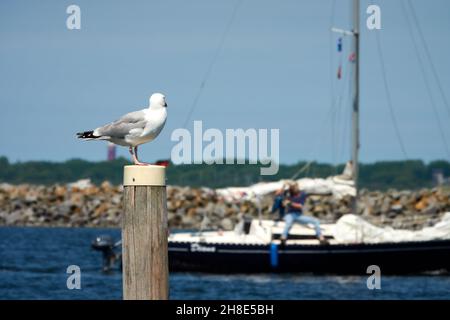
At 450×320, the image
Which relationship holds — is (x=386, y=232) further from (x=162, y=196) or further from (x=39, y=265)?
(x=162, y=196)

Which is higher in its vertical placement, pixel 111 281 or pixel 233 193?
pixel 233 193

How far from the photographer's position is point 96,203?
7694 centimetres

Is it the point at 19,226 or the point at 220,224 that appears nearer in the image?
the point at 220,224

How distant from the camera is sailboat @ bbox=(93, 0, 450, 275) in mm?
34750

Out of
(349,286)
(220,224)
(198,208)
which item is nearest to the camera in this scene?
(349,286)

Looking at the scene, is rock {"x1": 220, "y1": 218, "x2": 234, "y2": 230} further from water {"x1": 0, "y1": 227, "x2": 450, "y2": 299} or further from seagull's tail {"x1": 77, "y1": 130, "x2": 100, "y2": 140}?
seagull's tail {"x1": 77, "y1": 130, "x2": 100, "y2": 140}

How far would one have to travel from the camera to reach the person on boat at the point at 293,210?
3180cm

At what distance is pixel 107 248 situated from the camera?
3603 cm

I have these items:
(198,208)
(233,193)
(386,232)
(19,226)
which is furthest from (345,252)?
(19,226)

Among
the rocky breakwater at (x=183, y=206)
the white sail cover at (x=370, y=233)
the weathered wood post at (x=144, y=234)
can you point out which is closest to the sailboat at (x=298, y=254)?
the white sail cover at (x=370, y=233)

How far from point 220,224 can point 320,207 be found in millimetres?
6088

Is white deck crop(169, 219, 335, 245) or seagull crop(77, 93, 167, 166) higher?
seagull crop(77, 93, 167, 166)

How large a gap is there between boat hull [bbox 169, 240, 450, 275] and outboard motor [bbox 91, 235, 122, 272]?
76.7 inches

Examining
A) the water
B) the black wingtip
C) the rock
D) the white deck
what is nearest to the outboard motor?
the water
